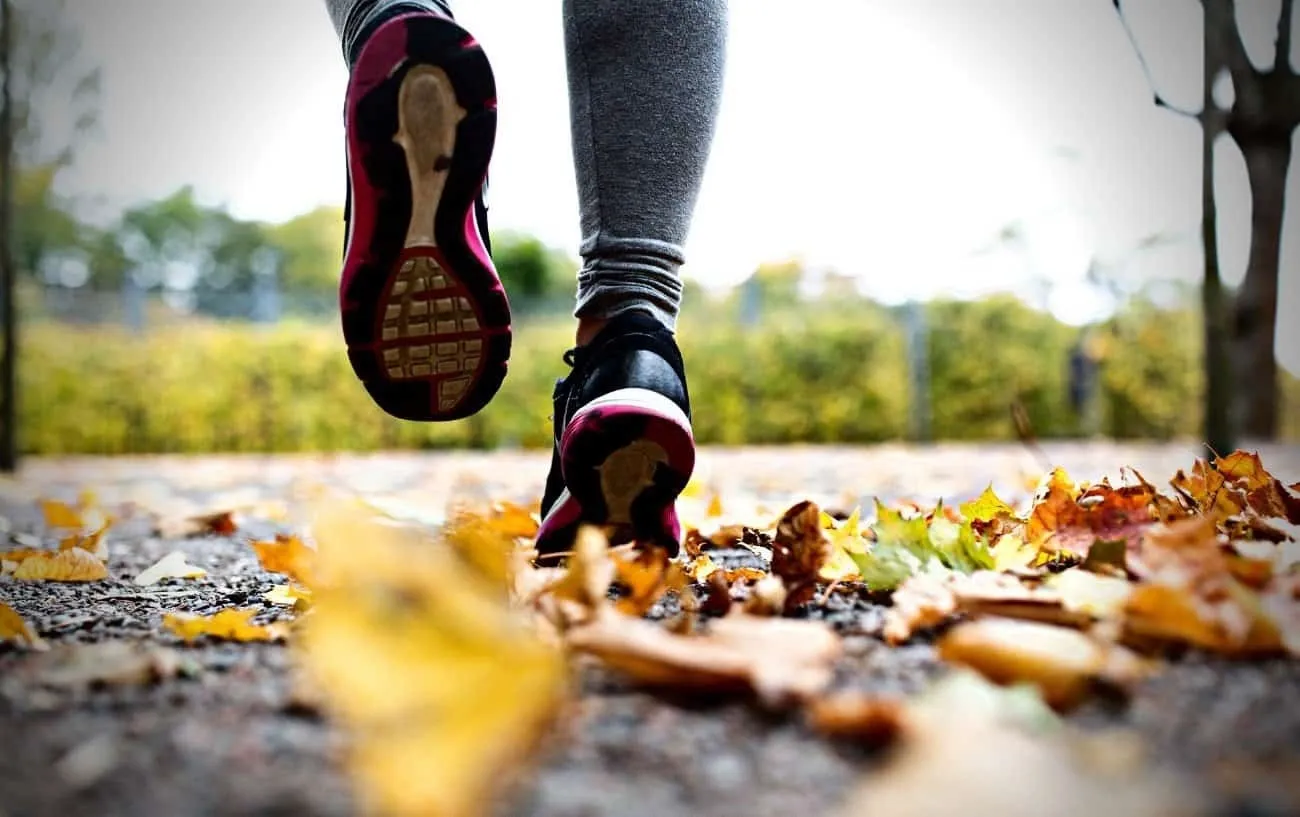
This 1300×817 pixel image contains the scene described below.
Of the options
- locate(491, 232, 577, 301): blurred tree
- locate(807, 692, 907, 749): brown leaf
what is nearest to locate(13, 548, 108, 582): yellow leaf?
locate(807, 692, 907, 749): brown leaf

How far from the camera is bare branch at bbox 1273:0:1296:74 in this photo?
1512 millimetres

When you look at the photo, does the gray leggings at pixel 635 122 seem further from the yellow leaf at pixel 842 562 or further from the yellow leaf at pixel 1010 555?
the yellow leaf at pixel 1010 555

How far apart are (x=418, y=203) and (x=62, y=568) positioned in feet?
2.08

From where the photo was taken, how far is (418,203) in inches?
37.2

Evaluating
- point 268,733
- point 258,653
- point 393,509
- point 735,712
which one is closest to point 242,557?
point 393,509

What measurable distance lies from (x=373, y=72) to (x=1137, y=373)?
906 cm

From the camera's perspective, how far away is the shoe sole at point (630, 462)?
0.87m

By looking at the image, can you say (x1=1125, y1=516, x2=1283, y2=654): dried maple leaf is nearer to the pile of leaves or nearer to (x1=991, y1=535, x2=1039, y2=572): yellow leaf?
the pile of leaves

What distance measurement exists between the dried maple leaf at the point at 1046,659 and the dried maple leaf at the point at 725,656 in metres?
0.09

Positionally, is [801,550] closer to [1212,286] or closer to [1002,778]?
[1002,778]

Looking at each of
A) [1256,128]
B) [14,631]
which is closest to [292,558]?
[14,631]

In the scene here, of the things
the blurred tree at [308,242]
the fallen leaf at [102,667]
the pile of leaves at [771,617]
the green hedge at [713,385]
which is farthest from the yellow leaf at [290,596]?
the blurred tree at [308,242]

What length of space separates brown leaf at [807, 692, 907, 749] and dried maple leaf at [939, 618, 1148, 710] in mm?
94

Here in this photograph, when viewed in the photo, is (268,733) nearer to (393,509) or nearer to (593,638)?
(593,638)
